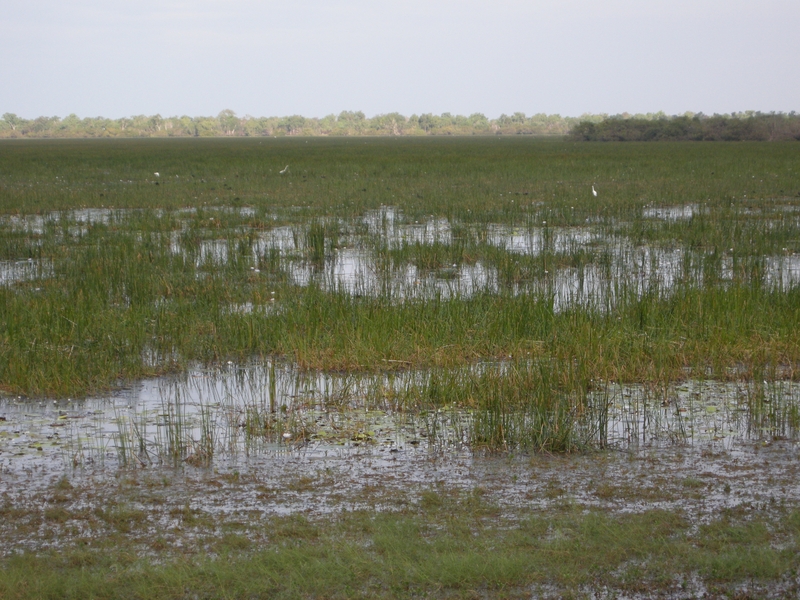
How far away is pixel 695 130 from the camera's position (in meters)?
75.6

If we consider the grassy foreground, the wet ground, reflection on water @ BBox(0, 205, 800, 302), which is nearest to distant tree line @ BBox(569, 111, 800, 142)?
reflection on water @ BBox(0, 205, 800, 302)

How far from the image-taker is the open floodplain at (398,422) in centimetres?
360

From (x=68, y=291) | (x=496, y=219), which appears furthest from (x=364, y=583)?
(x=496, y=219)

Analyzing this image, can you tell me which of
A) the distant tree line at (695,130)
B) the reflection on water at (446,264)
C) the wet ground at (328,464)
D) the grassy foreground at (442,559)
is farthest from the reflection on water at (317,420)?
the distant tree line at (695,130)

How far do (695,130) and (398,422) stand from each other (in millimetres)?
76867

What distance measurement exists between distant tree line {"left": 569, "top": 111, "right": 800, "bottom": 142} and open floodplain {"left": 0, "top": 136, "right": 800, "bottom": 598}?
62.3 metres

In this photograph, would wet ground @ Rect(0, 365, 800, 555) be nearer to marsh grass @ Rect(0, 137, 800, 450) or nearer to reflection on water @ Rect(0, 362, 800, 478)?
reflection on water @ Rect(0, 362, 800, 478)

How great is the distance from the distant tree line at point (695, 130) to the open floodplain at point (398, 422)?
6232 centimetres

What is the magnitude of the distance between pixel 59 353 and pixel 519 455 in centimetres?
407

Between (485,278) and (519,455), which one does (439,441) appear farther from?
(485,278)

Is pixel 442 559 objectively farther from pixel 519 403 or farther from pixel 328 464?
pixel 519 403

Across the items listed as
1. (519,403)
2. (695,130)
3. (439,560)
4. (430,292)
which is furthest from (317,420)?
(695,130)

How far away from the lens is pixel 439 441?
523 cm

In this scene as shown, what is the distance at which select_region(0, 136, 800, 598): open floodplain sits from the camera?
11.8ft
